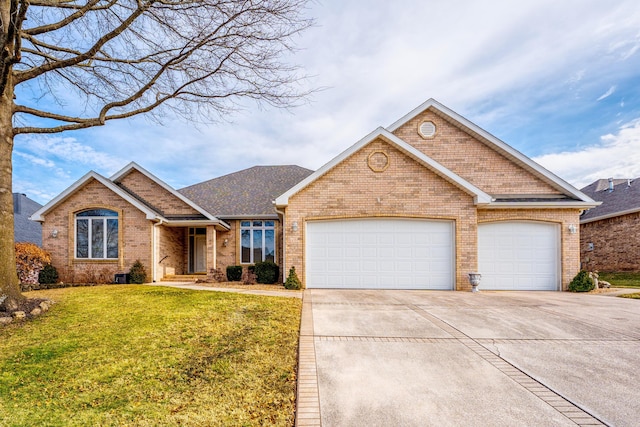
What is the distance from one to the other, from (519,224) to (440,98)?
21.2ft

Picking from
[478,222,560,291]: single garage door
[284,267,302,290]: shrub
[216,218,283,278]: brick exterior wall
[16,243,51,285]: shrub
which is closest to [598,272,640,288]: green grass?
[478,222,560,291]: single garage door

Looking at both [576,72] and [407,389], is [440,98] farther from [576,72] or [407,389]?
[407,389]

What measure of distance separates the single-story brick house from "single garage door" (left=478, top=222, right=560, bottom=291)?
4 cm

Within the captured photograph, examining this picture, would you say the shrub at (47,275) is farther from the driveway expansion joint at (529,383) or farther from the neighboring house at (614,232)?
the neighboring house at (614,232)

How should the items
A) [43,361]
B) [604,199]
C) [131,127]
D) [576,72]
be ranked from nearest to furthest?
1. [43,361]
2. [131,127]
3. [576,72]
4. [604,199]

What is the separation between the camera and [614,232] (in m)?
18.9

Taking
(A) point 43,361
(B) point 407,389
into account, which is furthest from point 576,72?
(A) point 43,361

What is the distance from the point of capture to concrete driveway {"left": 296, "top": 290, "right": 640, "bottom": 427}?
345 centimetres

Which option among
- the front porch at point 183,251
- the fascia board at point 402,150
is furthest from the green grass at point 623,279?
the front porch at point 183,251

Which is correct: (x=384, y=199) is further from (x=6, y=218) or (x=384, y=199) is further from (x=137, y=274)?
(x=6, y=218)

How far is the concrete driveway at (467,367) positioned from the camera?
3.45m

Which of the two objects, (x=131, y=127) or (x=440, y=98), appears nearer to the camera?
(x=131, y=127)

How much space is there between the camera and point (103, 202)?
47.1 feet

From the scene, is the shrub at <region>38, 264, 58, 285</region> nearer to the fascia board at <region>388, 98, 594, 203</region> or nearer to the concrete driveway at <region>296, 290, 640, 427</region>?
the concrete driveway at <region>296, 290, 640, 427</region>
